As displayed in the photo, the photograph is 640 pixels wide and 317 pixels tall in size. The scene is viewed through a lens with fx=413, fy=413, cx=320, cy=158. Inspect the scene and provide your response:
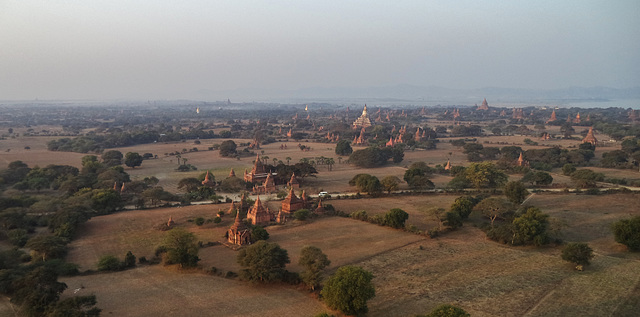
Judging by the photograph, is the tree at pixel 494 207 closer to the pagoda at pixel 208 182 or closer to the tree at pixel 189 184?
the pagoda at pixel 208 182

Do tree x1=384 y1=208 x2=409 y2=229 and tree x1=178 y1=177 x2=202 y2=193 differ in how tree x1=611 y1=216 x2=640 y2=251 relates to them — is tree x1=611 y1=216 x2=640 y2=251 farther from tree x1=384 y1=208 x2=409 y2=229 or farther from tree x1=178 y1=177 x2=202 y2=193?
tree x1=178 y1=177 x2=202 y2=193

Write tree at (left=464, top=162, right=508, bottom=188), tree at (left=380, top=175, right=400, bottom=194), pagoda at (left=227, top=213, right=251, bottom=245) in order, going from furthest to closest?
tree at (left=464, top=162, right=508, bottom=188) → tree at (left=380, top=175, right=400, bottom=194) → pagoda at (left=227, top=213, right=251, bottom=245)

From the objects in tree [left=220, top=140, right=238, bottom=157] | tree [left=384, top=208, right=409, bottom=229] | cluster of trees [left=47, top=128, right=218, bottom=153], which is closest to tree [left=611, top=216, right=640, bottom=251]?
tree [left=384, top=208, right=409, bottom=229]

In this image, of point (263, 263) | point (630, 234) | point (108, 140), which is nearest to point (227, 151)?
point (108, 140)

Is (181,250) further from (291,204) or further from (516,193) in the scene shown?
(516,193)

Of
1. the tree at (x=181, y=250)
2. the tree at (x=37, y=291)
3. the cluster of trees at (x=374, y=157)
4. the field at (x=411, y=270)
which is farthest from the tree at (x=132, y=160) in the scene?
the tree at (x=37, y=291)

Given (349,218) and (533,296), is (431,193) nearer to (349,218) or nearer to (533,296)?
(349,218)
